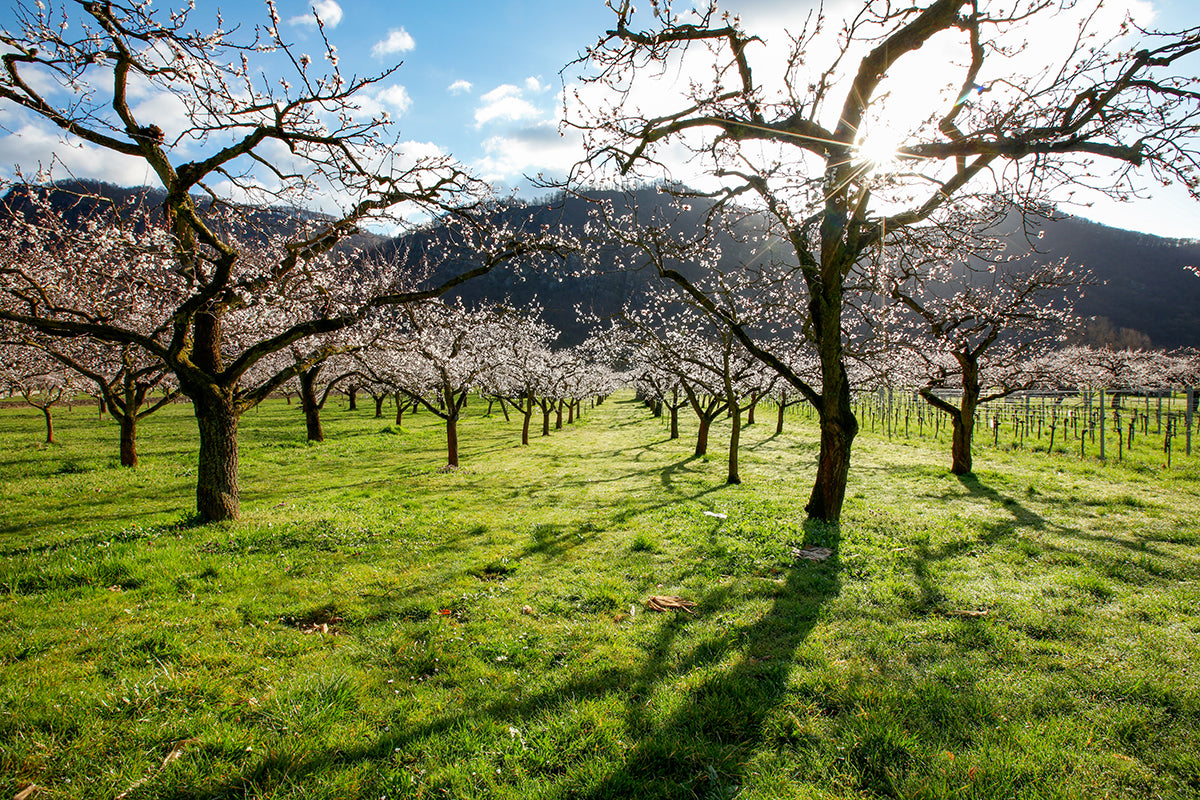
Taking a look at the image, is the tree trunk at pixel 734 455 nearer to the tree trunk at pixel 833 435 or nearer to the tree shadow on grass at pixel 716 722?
the tree trunk at pixel 833 435

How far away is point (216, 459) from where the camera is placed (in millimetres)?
8625

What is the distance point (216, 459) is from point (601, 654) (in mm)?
8053

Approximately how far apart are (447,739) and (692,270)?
170939 millimetres

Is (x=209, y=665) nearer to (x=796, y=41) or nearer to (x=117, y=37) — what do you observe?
(x=117, y=37)

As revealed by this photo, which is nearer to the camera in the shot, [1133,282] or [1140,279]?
[1133,282]

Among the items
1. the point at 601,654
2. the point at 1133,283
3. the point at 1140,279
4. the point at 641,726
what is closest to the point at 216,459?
the point at 601,654

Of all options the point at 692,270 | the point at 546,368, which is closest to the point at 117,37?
the point at 546,368

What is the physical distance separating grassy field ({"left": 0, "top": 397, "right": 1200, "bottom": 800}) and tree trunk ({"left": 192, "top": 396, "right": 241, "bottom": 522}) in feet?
1.91

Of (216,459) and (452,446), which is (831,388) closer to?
(216,459)

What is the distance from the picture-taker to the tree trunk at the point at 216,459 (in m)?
8.43

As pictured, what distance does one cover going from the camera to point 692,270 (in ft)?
540

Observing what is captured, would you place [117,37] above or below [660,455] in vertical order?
above

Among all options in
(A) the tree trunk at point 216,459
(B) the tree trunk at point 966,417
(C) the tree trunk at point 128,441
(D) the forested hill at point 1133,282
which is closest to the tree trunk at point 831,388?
(B) the tree trunk at point 966,417

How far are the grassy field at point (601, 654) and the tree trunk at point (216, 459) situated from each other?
584 millimetres
